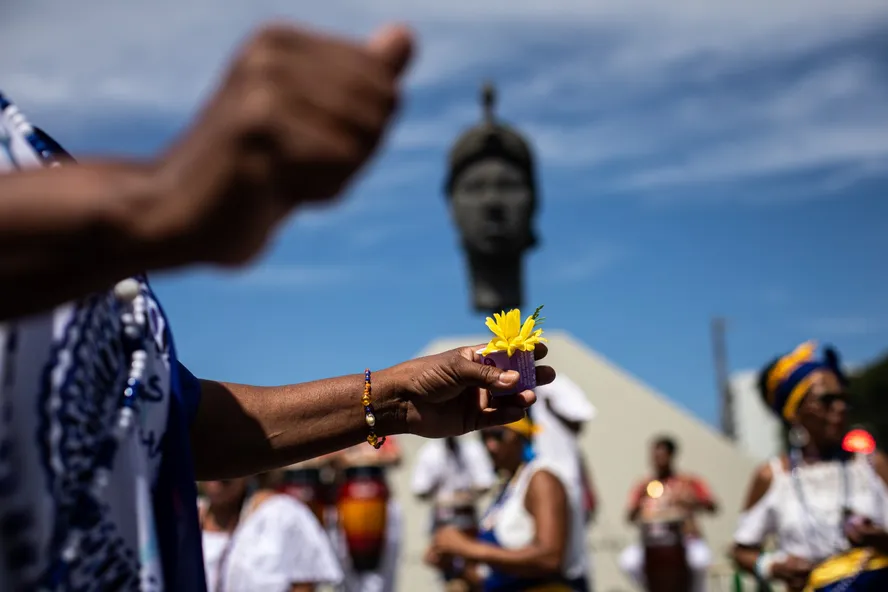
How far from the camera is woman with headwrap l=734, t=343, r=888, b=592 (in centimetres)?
506

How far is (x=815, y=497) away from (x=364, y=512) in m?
4.42

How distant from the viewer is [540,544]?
498cm

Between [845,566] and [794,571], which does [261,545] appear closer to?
[794,571]

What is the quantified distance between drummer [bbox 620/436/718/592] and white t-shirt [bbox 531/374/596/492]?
61 cm

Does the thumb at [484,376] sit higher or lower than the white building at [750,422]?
lower

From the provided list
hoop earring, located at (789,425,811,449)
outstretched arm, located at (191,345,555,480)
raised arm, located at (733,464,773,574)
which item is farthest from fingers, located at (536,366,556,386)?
raised arm, located at (733,464,773,574)

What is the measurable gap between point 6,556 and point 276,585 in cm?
538

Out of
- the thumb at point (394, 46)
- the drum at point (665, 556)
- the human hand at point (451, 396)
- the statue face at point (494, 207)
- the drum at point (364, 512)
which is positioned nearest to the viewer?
the thumb at point (394, 46)

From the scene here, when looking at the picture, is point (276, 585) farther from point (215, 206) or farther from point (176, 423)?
point (215, 206)

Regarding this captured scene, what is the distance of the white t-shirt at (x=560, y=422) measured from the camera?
7051 mm

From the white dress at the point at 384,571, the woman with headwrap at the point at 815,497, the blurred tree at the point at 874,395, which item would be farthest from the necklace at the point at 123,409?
the blurred tree at the point at 874,395

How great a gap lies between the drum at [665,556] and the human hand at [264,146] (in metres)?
6.15

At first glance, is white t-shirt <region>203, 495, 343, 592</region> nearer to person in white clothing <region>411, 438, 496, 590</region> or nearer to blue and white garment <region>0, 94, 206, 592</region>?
person in white clothing <region>411, 438, 496, 590</region>

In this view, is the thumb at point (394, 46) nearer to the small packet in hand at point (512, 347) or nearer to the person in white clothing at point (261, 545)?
the small packet in hand at point (512, 347)
